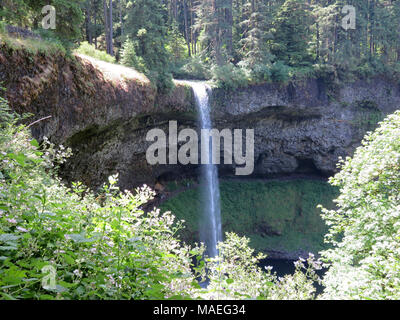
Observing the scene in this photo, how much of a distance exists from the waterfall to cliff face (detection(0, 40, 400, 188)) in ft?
2.53

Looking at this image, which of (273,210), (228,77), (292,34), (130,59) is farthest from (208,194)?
(292,34)

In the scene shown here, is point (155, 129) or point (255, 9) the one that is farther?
point (255, 9)

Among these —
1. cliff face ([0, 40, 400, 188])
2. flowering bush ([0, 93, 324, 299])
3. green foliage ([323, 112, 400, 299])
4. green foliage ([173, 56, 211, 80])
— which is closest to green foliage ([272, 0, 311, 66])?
cliff face ([0, 40, 400, 188])

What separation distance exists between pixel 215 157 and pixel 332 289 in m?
16.7

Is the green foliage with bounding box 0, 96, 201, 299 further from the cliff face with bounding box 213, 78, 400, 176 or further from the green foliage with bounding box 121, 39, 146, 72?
the cliff face with bounding box 213, 78, 400, 176

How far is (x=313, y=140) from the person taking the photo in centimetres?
2400

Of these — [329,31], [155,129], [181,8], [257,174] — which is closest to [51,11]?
[155,129]

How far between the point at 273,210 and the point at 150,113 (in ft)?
45.7

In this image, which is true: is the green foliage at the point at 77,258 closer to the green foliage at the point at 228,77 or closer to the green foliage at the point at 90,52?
the green foliage at the point at 90,52

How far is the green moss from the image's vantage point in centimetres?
2280

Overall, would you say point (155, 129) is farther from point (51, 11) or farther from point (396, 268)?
point (396, 268)

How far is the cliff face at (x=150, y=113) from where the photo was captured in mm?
8086

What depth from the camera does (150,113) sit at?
1545cm
